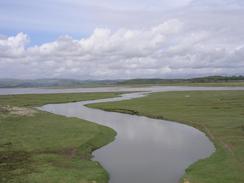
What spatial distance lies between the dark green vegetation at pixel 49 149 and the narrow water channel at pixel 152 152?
1.72m

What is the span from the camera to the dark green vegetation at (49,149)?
78.5ft

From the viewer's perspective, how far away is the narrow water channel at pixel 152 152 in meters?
25.4

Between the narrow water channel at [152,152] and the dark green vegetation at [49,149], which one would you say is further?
the narrow water channel at [152,152]

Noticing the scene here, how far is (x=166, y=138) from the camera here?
132 feet

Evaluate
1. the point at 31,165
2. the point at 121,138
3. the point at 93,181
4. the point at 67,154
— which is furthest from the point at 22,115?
the point at 93,181

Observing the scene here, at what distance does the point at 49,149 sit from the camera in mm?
32562

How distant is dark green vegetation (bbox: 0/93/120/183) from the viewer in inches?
942

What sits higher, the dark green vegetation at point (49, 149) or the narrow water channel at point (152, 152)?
the dark green vegetation at point (49, 149)

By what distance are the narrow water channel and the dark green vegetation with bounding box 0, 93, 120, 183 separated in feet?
5.63

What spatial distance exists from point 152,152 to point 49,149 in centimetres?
1114

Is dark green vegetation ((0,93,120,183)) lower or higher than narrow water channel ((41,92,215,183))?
higher

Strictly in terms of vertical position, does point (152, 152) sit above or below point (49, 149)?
below

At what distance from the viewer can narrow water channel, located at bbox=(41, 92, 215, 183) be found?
25.4 metres

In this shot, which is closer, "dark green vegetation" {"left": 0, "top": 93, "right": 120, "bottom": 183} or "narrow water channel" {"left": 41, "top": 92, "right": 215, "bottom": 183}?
"dark green vegetation" {"left": 0, "top": 93, "right": 120, "bottom": 183}
